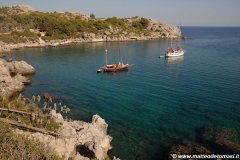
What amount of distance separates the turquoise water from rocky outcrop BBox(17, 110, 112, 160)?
2.65 meters

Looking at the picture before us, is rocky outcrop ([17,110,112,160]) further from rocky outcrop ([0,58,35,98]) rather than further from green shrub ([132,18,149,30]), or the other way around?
green shrub ([132,18,149,30])

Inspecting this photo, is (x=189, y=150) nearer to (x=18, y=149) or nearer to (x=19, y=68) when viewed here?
(x=18, y=149)

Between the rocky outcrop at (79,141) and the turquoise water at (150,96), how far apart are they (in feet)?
8.68

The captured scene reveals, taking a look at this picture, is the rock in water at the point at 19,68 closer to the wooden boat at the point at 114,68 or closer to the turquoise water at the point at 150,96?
the turquoise water at the point at 150,96

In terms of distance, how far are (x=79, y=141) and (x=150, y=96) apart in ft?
78.7

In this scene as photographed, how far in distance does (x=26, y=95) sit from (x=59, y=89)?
7.01 metres

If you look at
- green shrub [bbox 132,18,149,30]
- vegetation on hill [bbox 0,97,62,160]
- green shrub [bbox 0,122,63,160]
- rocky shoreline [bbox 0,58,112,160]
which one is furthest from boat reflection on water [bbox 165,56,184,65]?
green shrub [bbox 132,18,149,30]

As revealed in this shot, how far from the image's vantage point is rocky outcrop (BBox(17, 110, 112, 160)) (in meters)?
26.3

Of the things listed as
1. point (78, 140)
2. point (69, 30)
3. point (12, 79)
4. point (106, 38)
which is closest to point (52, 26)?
point (69, 30)

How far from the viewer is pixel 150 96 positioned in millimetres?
50875

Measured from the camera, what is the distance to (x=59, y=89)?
5691cm

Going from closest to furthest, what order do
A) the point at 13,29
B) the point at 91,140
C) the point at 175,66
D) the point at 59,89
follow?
the point at 91,140, the point at 59,89, the point at 175,66, the point at 13,29

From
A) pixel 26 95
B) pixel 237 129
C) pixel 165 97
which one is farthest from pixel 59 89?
pixel 237 129

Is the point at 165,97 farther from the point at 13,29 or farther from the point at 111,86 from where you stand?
the point at 13,29
